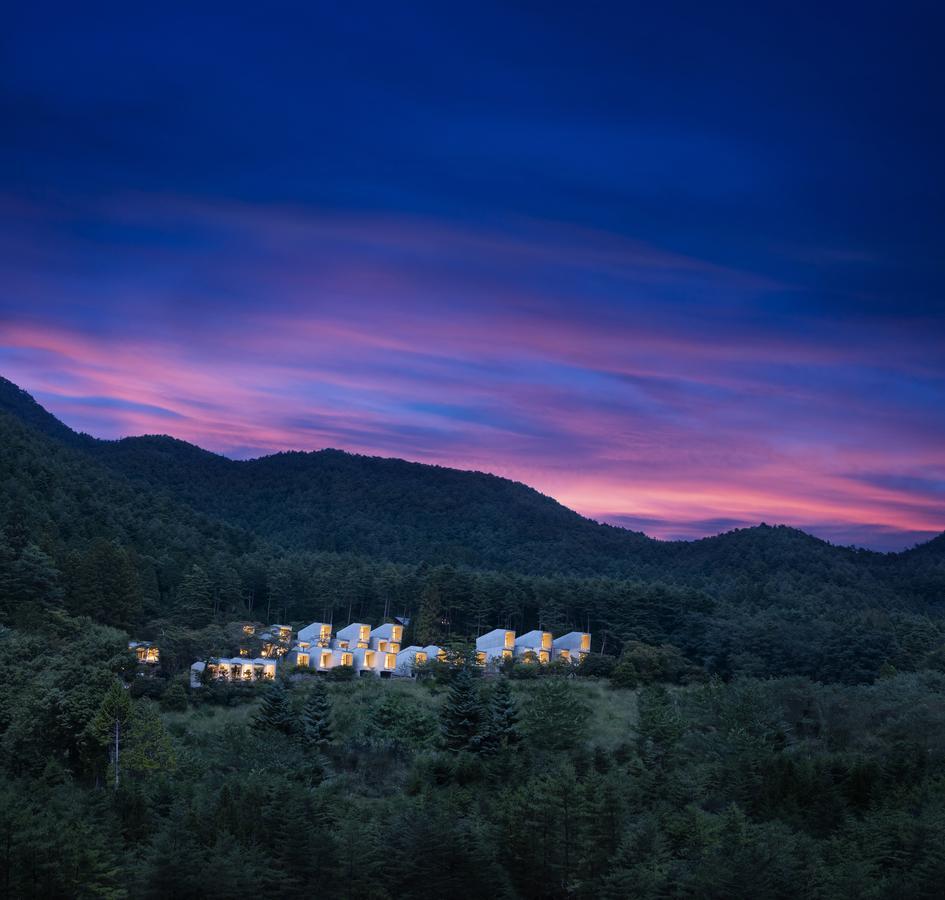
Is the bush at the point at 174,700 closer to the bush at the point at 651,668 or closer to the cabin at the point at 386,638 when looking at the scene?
the cabin at the point at 386,638

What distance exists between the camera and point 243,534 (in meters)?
103

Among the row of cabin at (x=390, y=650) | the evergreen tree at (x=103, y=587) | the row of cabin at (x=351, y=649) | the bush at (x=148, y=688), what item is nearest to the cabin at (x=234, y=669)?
the row of cabin at (x=390, y=650)

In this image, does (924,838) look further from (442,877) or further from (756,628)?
(756,628)

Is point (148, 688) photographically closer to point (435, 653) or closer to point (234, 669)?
point (234, 669)

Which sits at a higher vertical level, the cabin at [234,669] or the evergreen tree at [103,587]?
the evergreen tree at [103,587]

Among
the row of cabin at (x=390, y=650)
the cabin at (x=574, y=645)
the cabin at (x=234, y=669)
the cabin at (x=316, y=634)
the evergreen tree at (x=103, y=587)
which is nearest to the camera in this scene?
the cabin at (x=234, y=669)

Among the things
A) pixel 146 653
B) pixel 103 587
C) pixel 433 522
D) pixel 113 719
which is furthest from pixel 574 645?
pixel 433 522

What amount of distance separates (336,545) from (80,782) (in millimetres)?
96280

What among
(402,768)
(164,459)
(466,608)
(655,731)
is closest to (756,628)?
(466,608)

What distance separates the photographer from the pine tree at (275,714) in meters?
41.5

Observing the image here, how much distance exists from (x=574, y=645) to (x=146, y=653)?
27.7 meters

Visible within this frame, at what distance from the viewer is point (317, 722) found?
41531 millimetres

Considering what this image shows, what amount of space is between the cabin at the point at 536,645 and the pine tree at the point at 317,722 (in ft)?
81.8

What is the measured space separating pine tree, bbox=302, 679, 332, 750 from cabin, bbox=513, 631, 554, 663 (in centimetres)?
2493
